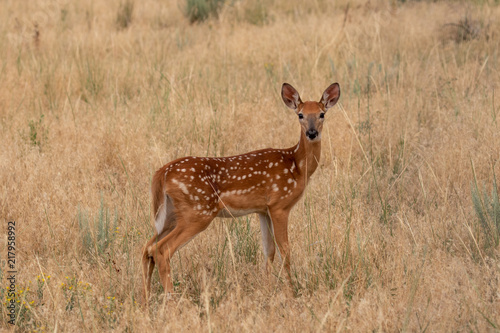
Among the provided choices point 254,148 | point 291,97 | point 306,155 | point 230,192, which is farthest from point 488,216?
point 254,148

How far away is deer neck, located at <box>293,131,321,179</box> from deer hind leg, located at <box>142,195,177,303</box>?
3.25 feet

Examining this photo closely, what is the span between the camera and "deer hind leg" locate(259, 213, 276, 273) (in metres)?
4.80

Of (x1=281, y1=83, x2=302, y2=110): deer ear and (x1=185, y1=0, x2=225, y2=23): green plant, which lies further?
(x1=185, y1=0, x2=225, y2=23): green plant

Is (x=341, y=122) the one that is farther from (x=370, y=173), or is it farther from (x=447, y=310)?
(x=447, y=310)

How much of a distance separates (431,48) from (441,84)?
1.52 meters

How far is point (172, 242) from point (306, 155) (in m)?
1.24

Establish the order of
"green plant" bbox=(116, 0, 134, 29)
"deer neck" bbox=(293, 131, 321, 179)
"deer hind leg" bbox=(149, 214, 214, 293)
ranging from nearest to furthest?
"deer hind leg" bbox=(149, 214, 214, 293) → "deer neck" bbox=(293, 131, 321, 179) → "green plant" bbox=(116, 0, 134, 29)

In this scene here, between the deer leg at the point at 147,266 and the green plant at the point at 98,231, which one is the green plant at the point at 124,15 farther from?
the deer leg at the point at 147,266

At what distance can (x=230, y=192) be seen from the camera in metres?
4.52

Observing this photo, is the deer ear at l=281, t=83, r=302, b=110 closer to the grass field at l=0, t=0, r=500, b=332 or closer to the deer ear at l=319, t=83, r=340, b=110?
the deer ear at l=319, t=83, r=340, b=110

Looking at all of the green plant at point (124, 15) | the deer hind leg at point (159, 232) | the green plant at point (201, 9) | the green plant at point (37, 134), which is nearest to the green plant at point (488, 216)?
the deer hind leg at point (159, 232)

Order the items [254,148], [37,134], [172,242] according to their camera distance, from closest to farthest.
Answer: [172,242]
[254,148]
[37,134]

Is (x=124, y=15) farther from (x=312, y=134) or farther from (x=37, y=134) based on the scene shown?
(x=312, y=134)

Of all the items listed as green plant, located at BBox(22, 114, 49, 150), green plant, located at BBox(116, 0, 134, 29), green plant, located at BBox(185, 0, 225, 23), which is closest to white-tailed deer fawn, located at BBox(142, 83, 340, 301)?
green plant, located at BBox(22, 114, 49, 150)
